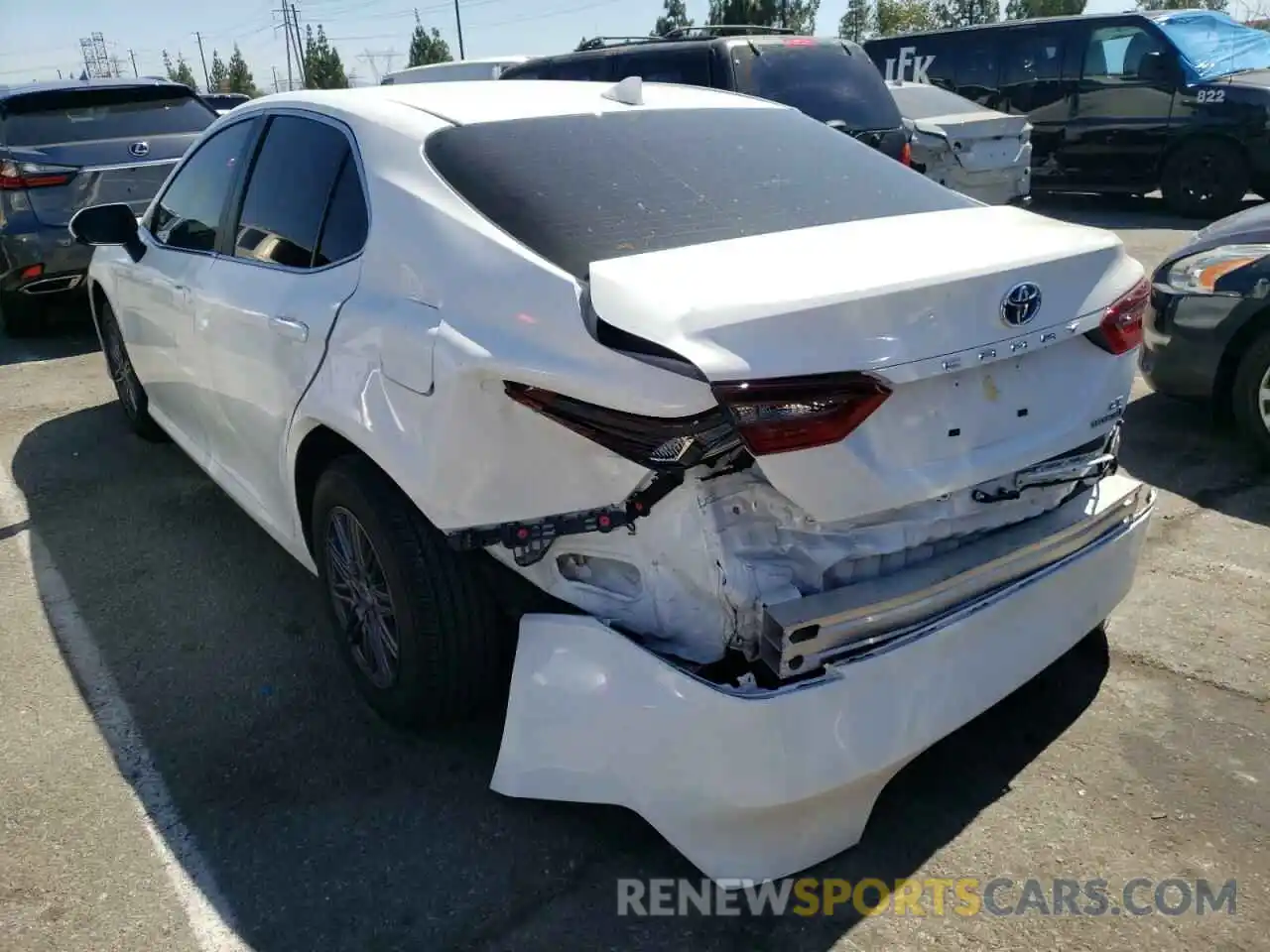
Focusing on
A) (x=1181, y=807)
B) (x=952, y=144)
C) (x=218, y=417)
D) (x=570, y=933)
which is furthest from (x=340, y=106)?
(x=952, y=144)

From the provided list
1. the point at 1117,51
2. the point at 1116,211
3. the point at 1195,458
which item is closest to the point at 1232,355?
the point at 1195,458

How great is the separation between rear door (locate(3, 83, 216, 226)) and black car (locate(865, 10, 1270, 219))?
29.9 feet

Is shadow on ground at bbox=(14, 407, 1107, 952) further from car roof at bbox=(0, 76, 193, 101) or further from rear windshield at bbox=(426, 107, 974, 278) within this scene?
car roof at bbox=(0, 76, 193, 101)

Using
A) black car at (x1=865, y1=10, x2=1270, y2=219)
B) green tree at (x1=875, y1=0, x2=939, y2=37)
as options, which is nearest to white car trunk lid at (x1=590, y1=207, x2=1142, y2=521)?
black car at (x1=865, y1=10, x2=1270, y2=219)

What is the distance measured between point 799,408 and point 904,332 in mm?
289

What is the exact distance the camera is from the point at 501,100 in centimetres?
306

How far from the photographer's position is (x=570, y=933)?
2268 millimetres

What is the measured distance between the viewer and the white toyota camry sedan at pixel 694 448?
2.01m

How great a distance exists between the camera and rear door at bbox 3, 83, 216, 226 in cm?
733

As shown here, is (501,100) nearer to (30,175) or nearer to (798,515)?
Result: (798,515)

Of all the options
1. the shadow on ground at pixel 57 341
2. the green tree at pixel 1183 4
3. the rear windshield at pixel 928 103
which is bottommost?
the shadow on ground at pixel 57 341

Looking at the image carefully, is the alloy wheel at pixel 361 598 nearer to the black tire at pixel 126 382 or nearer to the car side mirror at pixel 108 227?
the car side mirror at pixel 108 227

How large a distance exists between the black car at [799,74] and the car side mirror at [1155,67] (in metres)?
4.70

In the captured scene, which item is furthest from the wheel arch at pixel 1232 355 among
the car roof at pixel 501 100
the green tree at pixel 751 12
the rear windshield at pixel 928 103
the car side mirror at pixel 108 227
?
the green tree at pixel 751 12
